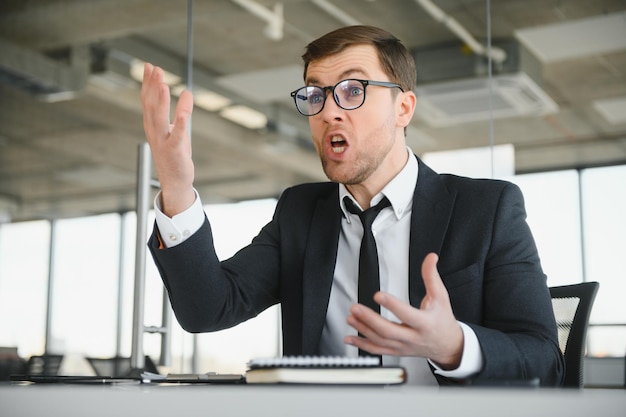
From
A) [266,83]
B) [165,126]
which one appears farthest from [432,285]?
[266,83]

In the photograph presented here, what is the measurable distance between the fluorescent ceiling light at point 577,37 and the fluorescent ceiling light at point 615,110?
24 centimetres

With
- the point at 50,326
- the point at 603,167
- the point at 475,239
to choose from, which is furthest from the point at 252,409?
the point at 50,326

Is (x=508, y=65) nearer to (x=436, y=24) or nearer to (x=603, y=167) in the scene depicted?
(x=436, y=24)

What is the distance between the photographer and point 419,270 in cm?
144

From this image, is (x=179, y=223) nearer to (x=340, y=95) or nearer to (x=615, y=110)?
(x=340, y=95)

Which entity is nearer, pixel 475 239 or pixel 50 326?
pixel 475 239

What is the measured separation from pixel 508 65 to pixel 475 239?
7.22 feet

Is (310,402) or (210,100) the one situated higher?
(210,100)

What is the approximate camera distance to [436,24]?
11.9 ft

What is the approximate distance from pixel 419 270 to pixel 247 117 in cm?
299

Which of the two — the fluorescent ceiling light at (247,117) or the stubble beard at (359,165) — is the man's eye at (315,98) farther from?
the fluorescent ceiling light at (247,117)

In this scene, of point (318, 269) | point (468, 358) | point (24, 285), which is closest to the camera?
point (468, 358)

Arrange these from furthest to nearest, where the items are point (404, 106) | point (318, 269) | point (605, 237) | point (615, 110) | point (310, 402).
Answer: point (615, 110), point (605, 237), point (404, 106), point (318, 269), point (310, 402)

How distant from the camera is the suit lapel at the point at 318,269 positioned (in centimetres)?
151
